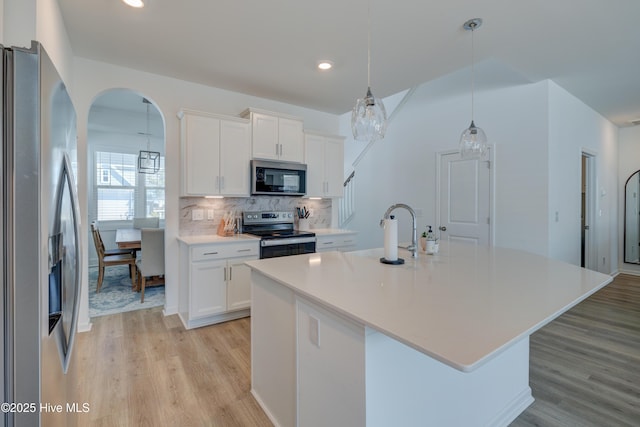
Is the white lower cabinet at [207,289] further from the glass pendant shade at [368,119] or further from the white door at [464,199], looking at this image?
the white door at [464,199]

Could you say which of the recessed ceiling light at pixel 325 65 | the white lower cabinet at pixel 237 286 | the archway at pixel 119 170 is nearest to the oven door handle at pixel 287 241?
the white lower cabinet at pixel 237 286

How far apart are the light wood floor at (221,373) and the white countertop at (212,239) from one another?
0.90 m

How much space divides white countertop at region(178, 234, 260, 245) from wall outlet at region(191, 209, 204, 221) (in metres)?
0.21

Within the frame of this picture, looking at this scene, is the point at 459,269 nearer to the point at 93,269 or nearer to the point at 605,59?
the point at 605,59

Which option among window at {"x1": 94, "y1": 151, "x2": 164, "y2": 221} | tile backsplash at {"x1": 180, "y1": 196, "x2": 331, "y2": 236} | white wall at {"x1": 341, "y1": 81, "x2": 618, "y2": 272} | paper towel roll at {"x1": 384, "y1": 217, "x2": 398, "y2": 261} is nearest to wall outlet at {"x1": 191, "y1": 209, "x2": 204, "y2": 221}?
tile backsplash at {"x1": 180, "y1": 196, "x2": 331, "y2": 236}

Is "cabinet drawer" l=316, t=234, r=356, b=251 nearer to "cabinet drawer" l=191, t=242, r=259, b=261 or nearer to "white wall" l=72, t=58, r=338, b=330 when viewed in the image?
"cabinet drawer" l=191, t=242, r=259, b=261

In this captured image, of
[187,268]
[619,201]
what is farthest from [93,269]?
[619,201]

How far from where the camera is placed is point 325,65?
3.11 meters

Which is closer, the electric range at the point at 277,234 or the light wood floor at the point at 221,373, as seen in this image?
the light wood floor at the point at 221,373

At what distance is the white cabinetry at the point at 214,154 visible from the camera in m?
3.29

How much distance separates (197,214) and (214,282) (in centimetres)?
89

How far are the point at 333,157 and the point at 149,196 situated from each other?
14.6 ft

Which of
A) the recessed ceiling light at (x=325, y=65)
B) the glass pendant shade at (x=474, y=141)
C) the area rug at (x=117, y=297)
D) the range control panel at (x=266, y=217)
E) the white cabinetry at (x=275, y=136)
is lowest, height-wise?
the area rug at (x=117, y=297)

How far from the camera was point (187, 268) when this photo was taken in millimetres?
3217
